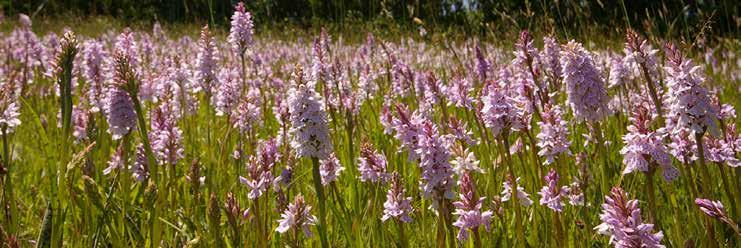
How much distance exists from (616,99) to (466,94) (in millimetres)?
1893

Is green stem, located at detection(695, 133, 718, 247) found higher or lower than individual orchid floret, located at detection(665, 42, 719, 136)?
lower

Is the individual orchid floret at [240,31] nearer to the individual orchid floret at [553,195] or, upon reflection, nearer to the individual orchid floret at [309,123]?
the individual orchid floret at [309,123]

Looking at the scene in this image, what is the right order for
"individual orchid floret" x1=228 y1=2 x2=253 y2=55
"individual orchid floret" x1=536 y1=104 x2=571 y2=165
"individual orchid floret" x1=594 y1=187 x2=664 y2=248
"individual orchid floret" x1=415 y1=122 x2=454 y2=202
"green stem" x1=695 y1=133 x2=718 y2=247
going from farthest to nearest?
1. "individual orchid floret" x1=228 y1=2 x2=253 y2=55
2. "individual orchid floret" x1=536 y1=104 x2=571 y2=165
3. "green stem" x1=695 y1=133 x2=718 y2=247
4. "individual orchid floret" x1=415 y1=122 x2=454 y2=202
5. "individual orchid floret" x1=594 y1=187 x2=664 y2=248

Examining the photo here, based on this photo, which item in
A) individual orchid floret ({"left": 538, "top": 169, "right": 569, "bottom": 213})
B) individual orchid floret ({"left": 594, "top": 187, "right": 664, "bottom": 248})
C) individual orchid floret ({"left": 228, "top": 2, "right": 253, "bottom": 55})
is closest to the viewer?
individual orchid floret ({"left": 594, "top": 187, "right": 664, "bottom": 248})

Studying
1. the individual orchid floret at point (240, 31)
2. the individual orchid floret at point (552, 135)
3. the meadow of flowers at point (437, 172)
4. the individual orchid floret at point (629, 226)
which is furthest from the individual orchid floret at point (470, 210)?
the individual orchid floret at point (240, 31)

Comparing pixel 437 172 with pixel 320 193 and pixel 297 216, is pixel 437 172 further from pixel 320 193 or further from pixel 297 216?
pixel 297 216

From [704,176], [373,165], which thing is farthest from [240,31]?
[704,176]

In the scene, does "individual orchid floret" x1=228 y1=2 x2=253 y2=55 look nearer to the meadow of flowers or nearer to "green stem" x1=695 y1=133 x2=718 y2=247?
the meadow of flowers

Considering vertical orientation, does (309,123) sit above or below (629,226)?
above

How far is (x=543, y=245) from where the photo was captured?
2.14m

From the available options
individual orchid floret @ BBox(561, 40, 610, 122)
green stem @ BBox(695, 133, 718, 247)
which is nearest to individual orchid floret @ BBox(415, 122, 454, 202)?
individual orchid floret @ BBox(561, 40, 610, 122)

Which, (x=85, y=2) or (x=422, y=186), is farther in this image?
(x=85, y=2)

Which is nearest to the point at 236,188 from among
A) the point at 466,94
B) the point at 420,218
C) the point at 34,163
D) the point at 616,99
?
the point at 420,218

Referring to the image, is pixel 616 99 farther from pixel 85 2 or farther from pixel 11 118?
pixel 85 2
